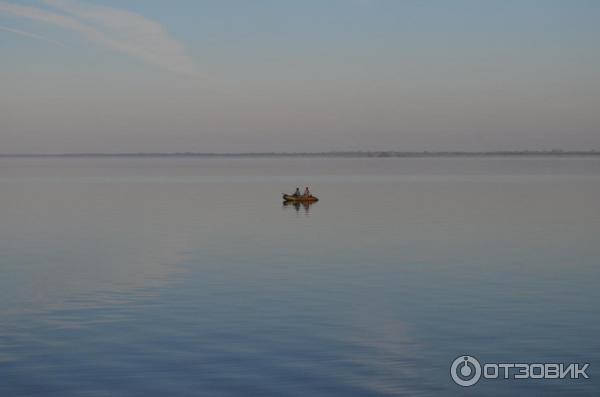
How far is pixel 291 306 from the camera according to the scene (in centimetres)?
3091

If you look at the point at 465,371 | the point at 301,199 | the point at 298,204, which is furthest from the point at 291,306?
the point at 301,199

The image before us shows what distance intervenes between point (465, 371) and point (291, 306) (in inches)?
390

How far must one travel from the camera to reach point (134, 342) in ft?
83.0

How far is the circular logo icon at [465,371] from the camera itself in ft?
70.3

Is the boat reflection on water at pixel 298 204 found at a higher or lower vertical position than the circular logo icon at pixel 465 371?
higher

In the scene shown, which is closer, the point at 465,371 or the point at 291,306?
the point at 465,371

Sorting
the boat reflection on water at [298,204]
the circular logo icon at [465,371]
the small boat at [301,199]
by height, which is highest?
the small boat at [301,199]

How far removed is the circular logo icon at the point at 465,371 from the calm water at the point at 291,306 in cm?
23

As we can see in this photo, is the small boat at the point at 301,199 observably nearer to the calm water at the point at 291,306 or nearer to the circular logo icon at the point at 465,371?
the calm water at the point at 291,306

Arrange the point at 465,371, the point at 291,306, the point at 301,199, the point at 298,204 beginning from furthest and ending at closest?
the point at 301,199
the point at 298,204
the point at 291,306
the point at 465,371

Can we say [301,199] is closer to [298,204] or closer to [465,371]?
[298,204]

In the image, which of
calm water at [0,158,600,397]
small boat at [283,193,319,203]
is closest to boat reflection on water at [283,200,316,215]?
small boat at [283,193,319,203]

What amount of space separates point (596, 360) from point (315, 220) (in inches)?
1853

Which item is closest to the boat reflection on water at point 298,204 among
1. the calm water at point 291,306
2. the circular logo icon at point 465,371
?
the calm water at point 291,306
